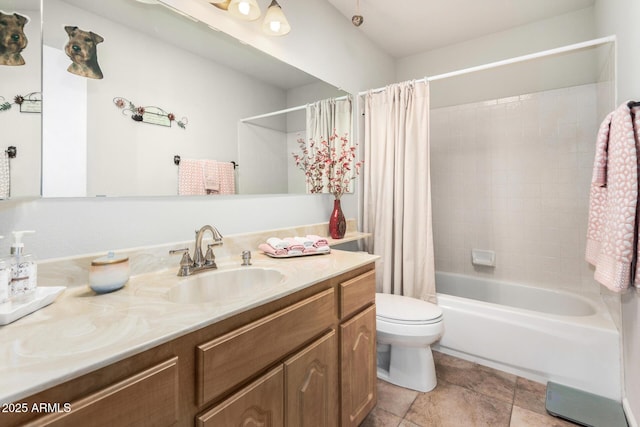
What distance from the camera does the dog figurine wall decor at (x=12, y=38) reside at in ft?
2.60

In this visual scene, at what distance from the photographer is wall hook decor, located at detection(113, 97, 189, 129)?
3.51 feet

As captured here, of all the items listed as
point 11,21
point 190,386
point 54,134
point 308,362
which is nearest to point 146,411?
point 190,386

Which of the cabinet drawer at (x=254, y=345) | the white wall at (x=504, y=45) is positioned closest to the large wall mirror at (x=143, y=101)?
the cabinet drawer at (x=254, y=345)

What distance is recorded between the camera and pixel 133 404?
23.0 inches

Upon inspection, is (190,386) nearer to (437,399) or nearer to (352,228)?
(437,399)

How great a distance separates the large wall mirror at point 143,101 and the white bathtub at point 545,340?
157cm

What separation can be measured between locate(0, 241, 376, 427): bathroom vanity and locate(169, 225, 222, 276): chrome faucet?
0.22ft

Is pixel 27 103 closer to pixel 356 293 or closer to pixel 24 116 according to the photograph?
pixel 24 116

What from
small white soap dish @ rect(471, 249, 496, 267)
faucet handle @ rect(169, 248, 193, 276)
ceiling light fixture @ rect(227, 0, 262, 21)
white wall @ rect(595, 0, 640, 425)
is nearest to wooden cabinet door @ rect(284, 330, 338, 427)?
faucet handle @ rect(169, 248, 193, 276)

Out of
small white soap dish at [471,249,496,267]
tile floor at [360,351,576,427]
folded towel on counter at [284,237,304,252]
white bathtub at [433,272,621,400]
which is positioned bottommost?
tile floor at [360,351,576,427]

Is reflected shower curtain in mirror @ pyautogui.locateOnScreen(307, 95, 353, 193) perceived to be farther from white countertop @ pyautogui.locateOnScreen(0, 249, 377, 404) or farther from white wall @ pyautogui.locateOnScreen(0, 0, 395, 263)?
white countertop @ pyautogui.locateOnScreen(0, 249, 377, 404)

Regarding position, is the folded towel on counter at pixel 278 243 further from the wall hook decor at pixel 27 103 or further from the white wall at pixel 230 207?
the wall hook decor at pixel 27 103

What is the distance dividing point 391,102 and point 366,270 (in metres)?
1.33

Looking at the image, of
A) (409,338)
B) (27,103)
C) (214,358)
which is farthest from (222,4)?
(409,338)
